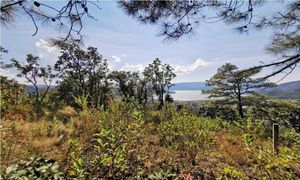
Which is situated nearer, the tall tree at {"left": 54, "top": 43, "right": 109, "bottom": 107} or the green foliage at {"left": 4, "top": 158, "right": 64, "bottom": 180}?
the green foliage at {"left": 4, "top": 158, "right": 64, "bottom": 180}

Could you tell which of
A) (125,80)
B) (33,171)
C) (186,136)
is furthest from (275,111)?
(33,171)

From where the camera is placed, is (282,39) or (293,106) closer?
(282,39)

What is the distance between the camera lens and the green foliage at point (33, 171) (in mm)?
2364

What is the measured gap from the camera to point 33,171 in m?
2.56

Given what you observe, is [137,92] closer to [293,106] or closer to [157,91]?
[157,91]

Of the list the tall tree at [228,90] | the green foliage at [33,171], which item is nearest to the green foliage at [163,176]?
the green foliage at [33,171]

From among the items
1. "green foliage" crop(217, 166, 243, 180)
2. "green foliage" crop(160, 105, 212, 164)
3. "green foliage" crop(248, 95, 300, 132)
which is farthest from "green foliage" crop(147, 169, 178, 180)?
"green foliage" crop(248, 95, 300, 132)

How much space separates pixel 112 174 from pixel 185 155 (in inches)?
57.5

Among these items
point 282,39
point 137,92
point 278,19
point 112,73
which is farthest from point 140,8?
point 137,92

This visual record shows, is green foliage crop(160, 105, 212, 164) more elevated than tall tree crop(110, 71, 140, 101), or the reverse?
tall tree crop(110, 71, 140, 101)

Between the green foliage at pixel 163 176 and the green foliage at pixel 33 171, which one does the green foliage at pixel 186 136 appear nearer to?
the green foliage at pixel 163 176

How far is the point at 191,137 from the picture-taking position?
4453mm

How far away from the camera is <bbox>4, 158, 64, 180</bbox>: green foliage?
7.76 ft

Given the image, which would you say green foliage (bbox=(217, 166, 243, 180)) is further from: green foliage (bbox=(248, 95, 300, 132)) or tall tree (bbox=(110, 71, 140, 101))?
tall tree (bbox=(110, 71, 140, 101))
